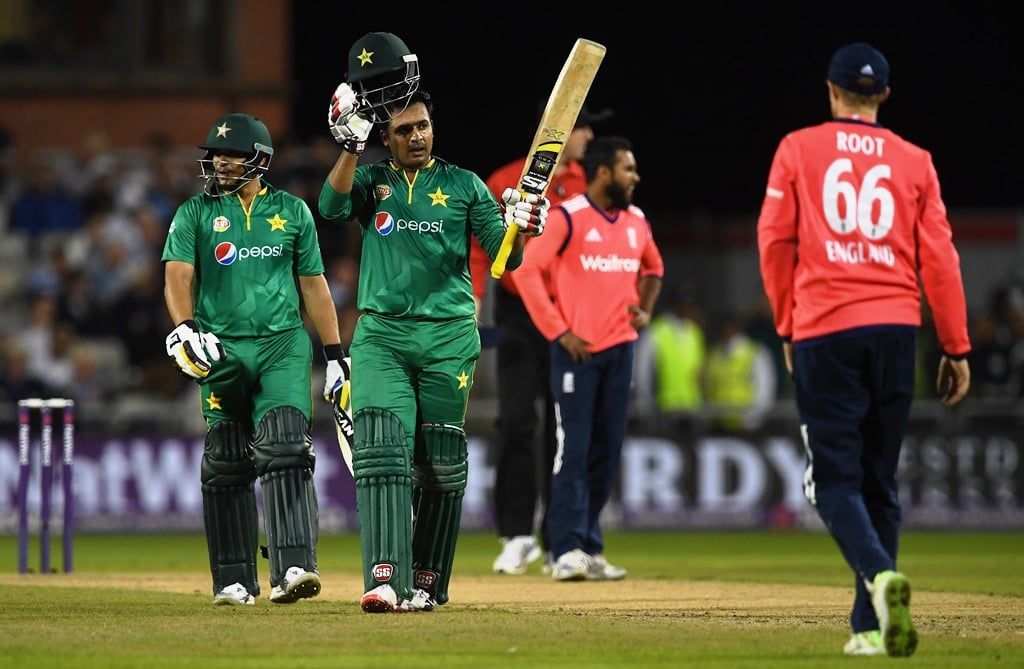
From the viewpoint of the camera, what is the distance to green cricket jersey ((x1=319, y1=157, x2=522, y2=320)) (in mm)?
8031

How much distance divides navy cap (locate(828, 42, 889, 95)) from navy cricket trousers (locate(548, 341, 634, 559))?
382cm

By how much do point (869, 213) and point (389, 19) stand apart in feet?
60.7

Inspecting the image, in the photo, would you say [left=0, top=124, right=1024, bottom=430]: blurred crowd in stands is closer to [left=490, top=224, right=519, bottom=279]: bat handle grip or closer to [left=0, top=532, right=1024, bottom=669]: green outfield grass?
[left=0, top=532, right=1024, bottom=669]: green outfield grass

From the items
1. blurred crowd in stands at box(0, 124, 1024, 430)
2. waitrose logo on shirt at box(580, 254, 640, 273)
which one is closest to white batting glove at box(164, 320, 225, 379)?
waitrose logo on shirt at box(580, 254, 640, 273)

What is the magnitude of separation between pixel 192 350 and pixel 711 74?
63.4ft

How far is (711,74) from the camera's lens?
87.2 feet

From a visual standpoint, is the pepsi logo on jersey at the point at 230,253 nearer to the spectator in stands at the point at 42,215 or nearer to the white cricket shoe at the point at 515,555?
the white cricket shoe at the point at 515,555

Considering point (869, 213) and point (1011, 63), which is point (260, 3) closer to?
point (1011, 63)

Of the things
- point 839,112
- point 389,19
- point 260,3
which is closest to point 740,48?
point 389,19

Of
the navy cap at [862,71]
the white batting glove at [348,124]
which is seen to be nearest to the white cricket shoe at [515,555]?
the white batting glove at [348,124]

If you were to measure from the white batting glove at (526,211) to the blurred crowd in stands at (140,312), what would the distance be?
870 centimetres

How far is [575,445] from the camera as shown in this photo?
10.5 meters

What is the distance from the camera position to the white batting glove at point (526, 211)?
7941 mm

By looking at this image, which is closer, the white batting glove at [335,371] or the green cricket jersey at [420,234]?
the green cricket jersey at [420,234]
